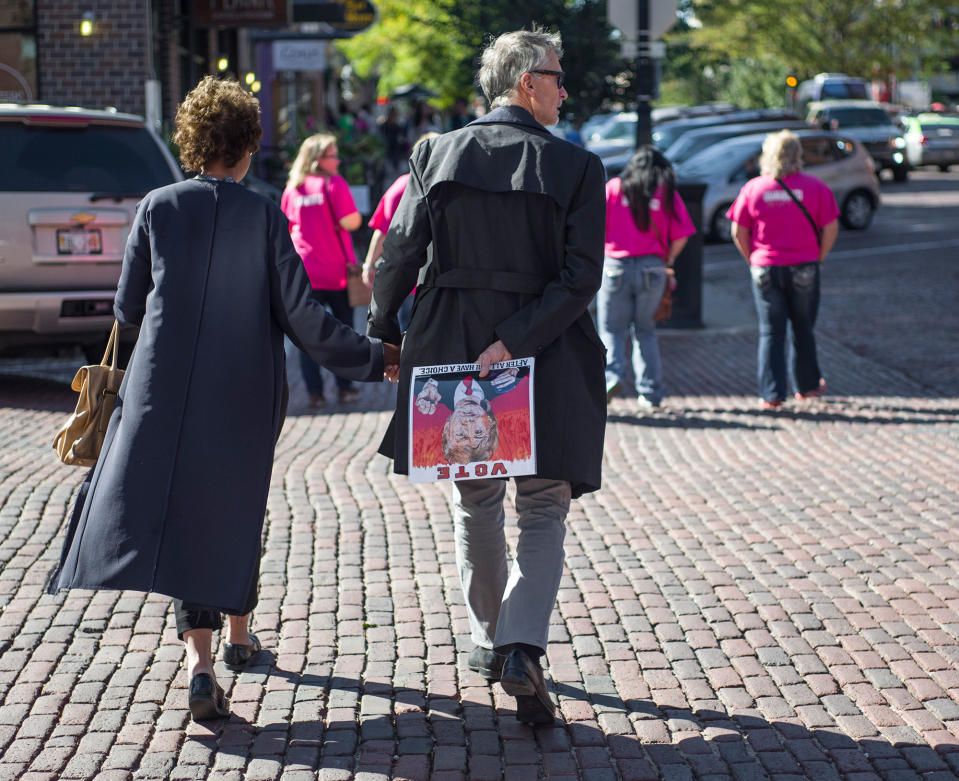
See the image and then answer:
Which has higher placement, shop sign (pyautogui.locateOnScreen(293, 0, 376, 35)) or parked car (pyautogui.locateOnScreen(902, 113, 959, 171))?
shop sign (pyautogui.locateOnScreen(293, 0, 376, 35))

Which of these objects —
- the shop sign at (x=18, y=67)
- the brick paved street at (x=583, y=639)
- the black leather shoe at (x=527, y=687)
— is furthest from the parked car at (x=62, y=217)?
the shop sign at (x=18, y=67)

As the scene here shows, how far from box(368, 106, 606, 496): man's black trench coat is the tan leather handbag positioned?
0.78 m

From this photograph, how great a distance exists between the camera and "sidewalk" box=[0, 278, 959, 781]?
147 inches

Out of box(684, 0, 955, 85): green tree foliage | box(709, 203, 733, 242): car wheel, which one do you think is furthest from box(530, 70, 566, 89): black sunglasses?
box(684, 0, 955, 85): green tree foliage

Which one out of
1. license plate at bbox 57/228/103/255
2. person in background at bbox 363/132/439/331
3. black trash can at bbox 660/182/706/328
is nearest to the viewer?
Answer: person in background at bbox 363/132/439/331

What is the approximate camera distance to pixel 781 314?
350 inches

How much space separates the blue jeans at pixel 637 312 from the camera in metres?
8.76

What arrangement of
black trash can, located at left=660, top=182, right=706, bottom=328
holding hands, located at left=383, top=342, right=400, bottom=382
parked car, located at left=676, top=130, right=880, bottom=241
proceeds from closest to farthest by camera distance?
holding hands, located at left=383, top=342, right=400, bottom=382
black trash can, located at left=660, top=182, right=706, bottom=328
parked car, located at left=676, top=130, right=880, bottom=241

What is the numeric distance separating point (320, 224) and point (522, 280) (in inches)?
203

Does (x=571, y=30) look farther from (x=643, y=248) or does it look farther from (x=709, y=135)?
(x=643, y=248)

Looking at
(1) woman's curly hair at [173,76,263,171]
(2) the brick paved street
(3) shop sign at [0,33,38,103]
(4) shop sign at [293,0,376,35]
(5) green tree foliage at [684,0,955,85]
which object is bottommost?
(2) the brick paved street

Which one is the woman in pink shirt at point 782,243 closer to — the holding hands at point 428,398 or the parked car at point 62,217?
the parked car at point 62,217

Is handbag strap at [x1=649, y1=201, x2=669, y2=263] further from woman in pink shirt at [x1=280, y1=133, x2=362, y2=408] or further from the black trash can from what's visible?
the black trash can

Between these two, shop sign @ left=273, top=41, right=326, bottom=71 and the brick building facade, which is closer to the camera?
the brick building facade
